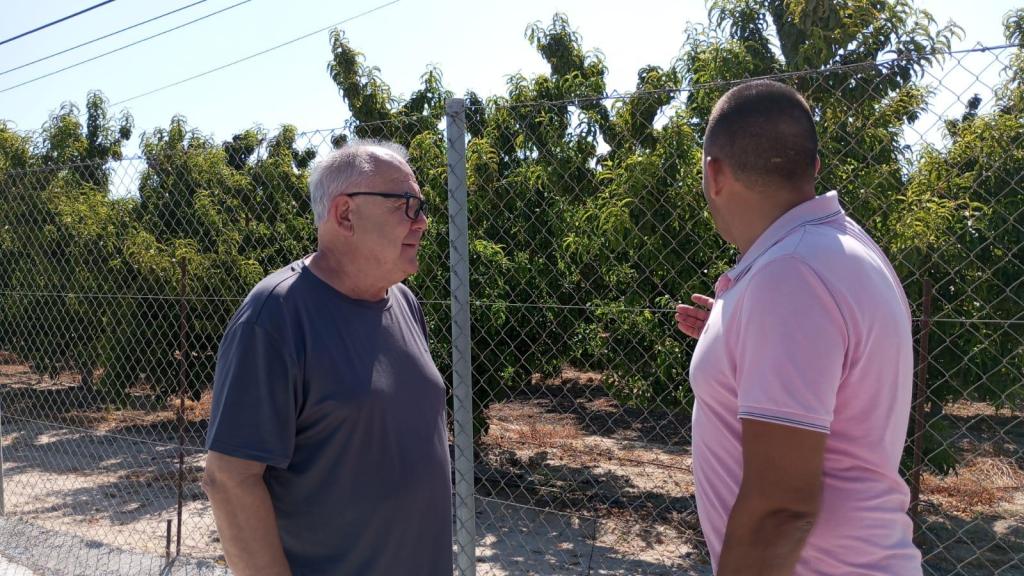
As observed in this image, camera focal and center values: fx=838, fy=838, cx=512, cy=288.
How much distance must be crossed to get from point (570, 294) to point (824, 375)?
4687mm

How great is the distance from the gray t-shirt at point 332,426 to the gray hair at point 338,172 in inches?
7.7

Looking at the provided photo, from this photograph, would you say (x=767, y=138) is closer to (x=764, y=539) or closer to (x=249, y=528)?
(x=764, y=539)

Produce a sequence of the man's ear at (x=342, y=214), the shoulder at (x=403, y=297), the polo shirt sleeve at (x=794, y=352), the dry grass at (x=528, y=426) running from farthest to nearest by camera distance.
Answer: the dry grass at (x=528, y=426) < the shoulder at (x=403, y=297) < the man's ear at (x=342, y=214) < the polo shirt sleeve at (x=794, y=352)

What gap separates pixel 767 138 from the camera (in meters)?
1.42

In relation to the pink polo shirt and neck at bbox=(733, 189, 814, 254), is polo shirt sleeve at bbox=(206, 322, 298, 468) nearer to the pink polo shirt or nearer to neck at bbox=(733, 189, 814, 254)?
the pink polo shirt

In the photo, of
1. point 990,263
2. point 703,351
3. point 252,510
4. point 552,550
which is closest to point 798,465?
point 703,351

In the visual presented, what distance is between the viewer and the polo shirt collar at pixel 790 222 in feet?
4.58

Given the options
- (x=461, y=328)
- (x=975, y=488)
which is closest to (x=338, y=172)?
(x=461, y=328)

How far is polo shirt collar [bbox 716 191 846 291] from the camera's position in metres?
1.39

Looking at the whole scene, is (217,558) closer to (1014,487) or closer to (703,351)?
(703,351)

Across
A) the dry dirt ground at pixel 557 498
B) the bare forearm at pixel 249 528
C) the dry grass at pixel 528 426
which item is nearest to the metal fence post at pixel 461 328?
the bare forearm at pixel 249 528

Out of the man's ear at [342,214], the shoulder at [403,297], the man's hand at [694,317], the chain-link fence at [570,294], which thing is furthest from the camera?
the chain-link fence at [570,294]

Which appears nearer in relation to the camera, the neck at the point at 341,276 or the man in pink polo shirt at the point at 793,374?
the man in pink polo shirt at the point at 793,374

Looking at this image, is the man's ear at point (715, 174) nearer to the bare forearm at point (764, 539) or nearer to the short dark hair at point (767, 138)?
the short dark hair at point (767, 138)
